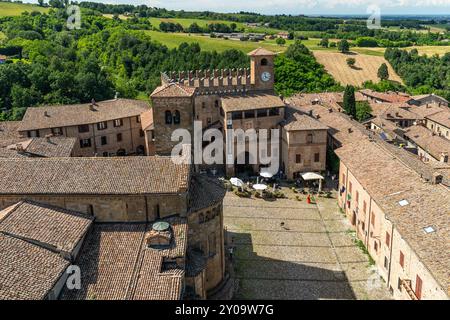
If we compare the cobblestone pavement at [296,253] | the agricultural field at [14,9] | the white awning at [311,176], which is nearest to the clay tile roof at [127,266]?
the cobblestone pavement at [296,253]

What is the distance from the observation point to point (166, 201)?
3034 centimetres

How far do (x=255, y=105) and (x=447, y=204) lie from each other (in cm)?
3033

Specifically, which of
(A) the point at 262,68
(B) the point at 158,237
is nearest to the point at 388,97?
(A) the point at 262,68

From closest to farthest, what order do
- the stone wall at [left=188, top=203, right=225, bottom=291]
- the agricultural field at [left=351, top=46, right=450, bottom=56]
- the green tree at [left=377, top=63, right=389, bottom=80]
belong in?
the stone wall at [left=188, top=203, right=225, bottom=291], the green tree at [left=377, top=63, right=389, bottom=80], the agricultural field at [left=351, top=46, right=450, bottom=56]

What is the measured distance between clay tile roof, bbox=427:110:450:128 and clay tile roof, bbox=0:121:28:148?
69174mm

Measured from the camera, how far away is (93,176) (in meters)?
30.8

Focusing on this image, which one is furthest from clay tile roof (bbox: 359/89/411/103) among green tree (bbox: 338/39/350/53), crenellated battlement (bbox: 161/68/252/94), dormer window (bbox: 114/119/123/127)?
dormer window (bbox: 114/119/123/127)

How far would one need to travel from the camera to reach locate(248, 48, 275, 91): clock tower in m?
58.1

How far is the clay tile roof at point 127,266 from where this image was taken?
24.7 meters

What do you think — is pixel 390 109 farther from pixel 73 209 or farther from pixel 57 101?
pixel 73 209

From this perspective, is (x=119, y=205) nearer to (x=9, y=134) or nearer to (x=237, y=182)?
(x=237, y=182)

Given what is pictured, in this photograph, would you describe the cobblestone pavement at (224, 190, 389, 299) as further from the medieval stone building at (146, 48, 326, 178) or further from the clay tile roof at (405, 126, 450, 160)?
the clay tile roof at (405, 126, 450, 160)

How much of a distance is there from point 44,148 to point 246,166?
2485cm
